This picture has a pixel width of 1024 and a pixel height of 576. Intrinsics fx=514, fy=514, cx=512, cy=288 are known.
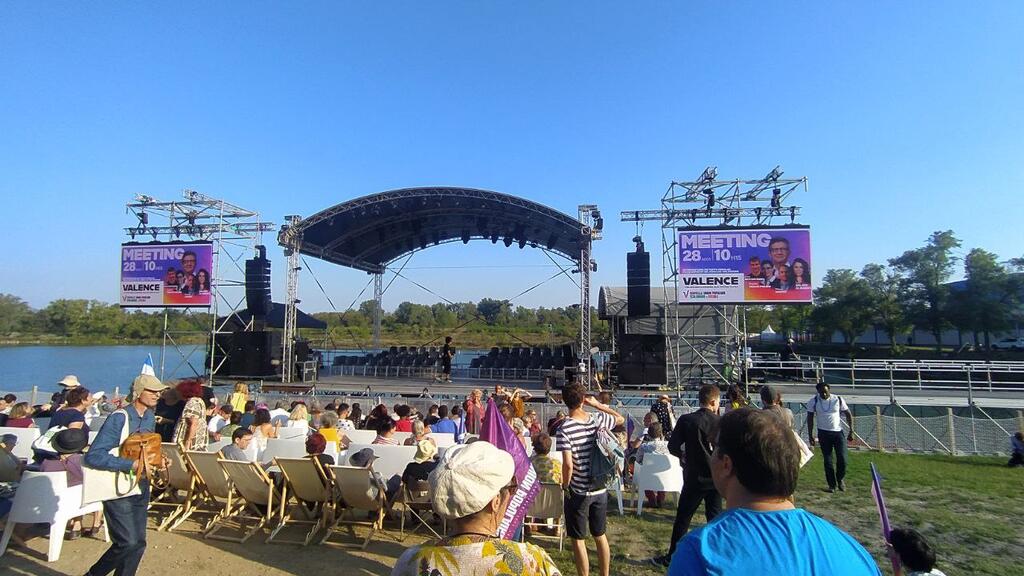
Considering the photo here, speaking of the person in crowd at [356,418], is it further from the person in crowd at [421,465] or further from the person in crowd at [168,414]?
the person in crowd at [421,465]

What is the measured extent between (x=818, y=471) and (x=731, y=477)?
6.76m

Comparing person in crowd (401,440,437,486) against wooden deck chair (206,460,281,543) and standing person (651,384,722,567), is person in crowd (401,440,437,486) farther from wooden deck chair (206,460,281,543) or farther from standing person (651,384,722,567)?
standing person (651,384,722,567)

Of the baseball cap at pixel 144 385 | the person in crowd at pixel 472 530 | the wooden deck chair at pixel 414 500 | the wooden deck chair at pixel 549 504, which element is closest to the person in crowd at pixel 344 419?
the wooden deck chair at pixel 414 500

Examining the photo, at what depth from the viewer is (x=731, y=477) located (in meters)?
1.22

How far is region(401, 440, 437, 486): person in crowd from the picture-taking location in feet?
13.2

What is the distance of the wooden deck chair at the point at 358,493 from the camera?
3.97m

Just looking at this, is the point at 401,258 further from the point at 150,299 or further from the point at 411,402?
Result: the point at 411,402

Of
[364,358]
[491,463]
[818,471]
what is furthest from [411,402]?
[491,463]

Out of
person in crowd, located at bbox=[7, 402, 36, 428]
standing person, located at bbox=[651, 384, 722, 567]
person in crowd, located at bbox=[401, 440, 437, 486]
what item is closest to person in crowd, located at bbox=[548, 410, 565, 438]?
standing person, located at bbox=[651, 384, 722, 567]

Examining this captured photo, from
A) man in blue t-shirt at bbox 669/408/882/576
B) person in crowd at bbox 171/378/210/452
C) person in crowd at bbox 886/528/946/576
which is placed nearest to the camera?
man in blue t-shirt at bbox 669/408/882/576

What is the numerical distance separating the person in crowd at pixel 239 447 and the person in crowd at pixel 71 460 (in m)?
0.98

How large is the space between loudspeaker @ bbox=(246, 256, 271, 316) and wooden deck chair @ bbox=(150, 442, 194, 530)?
10807 mm

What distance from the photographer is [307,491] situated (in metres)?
4.24

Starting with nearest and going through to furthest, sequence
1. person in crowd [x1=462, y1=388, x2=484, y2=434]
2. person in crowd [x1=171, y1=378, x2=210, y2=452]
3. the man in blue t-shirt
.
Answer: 1. the man in blue t-shirt
2. person in crowd [x1=171, y1=378, x2=210, y2=452]
3. person in crowd [x1=462, y1=388, x2=484, y2=434]
